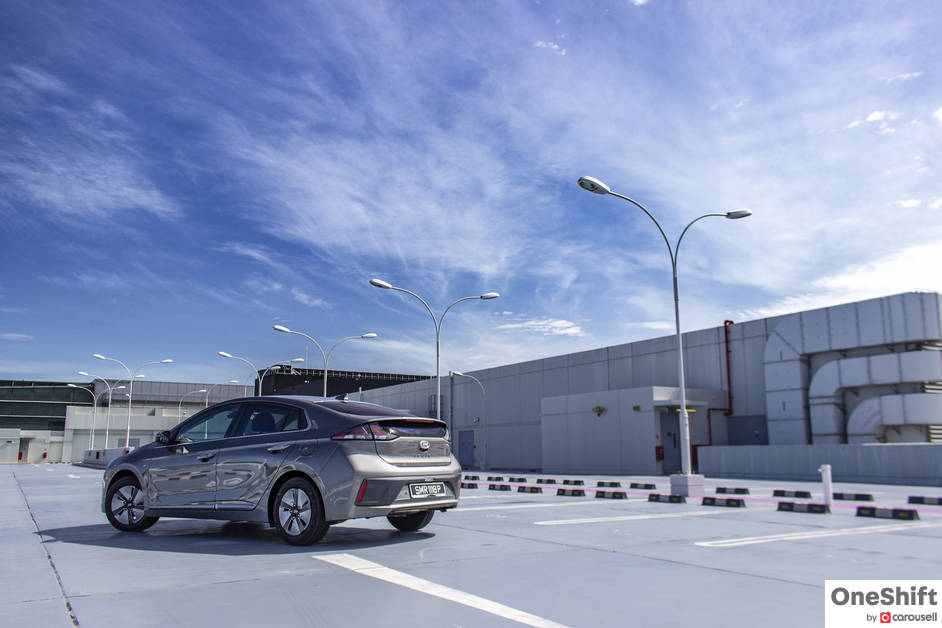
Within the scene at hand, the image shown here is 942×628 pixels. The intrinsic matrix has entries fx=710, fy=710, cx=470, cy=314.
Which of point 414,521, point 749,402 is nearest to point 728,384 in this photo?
point 749,402

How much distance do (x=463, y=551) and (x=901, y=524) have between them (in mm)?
6748

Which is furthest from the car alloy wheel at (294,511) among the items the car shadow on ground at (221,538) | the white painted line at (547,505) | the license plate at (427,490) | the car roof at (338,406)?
the white painted line at (547,505)

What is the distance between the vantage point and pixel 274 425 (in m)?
7.60

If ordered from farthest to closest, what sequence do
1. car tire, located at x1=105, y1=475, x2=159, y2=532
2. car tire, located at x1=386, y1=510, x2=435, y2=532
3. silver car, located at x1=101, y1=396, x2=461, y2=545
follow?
car tire, located at x1=105, y1=475, x2=159, y2=532 < car tire, located at x1=386, y1=510, x2=435, y2=532 < silver car, located at x1=101, y1=396, x2=461, y2=545

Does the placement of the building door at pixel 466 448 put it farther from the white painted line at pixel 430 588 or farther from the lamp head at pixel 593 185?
the white painted line at pixel 430 588

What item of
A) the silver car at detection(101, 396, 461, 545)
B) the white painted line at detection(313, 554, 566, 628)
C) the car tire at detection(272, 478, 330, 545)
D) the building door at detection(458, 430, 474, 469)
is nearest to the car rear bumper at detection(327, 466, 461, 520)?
the silver car at detection(101, 396, 461, 545)

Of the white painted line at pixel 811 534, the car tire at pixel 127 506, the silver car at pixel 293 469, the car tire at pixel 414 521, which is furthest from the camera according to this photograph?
the car tire at pixel 127 506

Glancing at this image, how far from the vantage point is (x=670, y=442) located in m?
33.1

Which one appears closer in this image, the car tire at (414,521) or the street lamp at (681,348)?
the car tire at (414,521)

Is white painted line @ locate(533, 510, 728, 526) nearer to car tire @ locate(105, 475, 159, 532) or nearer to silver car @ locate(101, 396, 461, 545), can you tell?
silver car @ locate(101, 396, 461, 545)

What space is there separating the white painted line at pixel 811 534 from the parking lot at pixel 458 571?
3 centimetres

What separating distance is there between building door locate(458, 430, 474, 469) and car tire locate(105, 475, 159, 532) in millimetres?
42161

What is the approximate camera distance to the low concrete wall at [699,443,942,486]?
2202 centimetres

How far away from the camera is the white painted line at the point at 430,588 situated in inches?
164
